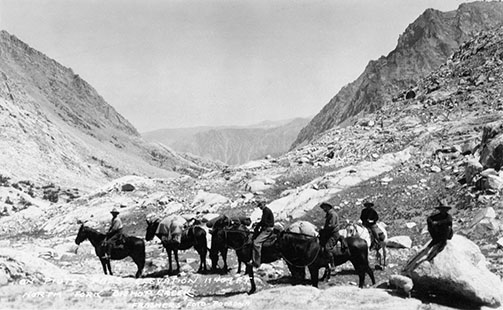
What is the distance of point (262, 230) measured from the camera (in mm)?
11914

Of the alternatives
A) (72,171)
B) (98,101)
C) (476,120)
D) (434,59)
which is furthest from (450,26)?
(98,101)

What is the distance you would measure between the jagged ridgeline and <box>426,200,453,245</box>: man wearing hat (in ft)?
→ 197

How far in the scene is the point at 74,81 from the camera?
540ft

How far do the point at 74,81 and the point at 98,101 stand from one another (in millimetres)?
12540

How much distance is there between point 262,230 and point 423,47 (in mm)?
90782

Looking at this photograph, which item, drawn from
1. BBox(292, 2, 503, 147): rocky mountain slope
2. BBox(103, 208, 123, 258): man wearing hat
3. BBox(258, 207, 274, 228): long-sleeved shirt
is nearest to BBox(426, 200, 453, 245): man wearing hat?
BBox(258, 207, 274, 228): long-sleeved shirt

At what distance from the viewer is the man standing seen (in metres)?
11.6

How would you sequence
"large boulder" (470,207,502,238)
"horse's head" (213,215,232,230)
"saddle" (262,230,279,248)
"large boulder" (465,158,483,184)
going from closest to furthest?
1. "saddle" (262,230,279,248)
2. "horse's head" (213,215,232,230)
3. "large boulder" (470,207,502,238)
4. "large boulder" (465,158,483,184)

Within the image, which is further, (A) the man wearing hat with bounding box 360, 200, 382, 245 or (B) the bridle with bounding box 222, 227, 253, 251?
(A) the man wearing hat with bounding box 360, 200, 382, 245

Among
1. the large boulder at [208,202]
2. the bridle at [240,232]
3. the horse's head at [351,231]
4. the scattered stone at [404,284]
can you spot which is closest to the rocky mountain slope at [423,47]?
the large boulder at [208,202]

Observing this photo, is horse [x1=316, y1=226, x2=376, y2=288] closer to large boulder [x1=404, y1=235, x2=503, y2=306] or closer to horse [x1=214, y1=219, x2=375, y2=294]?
horse [x1=214, y1=219, x2=375, y2=294]

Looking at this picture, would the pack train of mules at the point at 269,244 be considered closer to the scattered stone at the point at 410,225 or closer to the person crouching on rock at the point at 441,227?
the person crouching on rock at the point at 441,227


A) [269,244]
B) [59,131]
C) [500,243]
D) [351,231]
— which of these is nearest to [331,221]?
[351,231]

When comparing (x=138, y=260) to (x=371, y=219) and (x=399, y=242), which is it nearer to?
(x=371, y=219)
